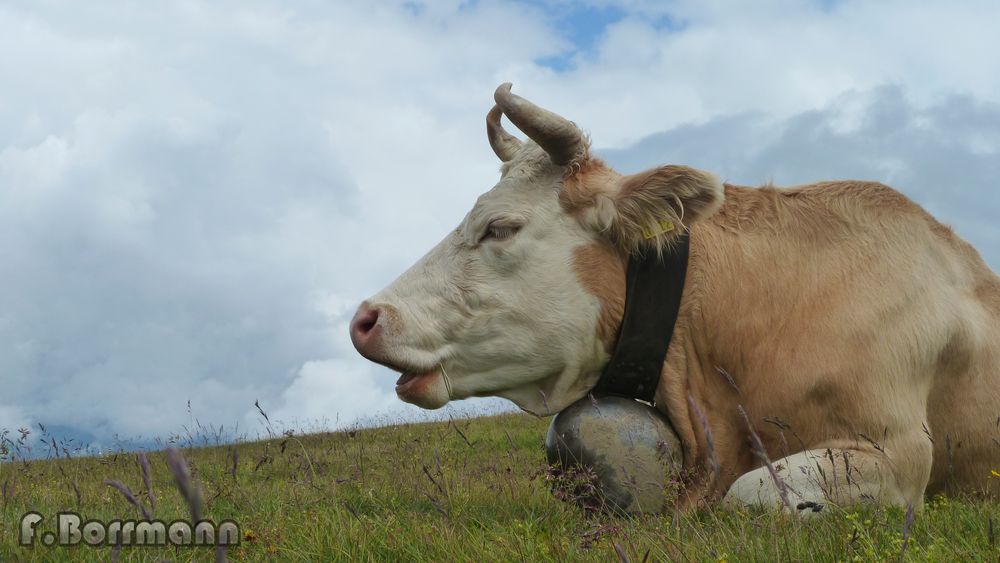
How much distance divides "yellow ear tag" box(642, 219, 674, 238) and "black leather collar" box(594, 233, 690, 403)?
121 mm

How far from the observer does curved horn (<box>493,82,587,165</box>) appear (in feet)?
16.7

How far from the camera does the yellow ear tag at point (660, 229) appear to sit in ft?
16.3

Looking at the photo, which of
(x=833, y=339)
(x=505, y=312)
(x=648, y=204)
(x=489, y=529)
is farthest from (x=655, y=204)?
(x=489, y=529)

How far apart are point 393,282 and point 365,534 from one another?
1.72 metres

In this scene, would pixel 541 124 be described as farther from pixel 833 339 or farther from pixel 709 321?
pixel 833 339

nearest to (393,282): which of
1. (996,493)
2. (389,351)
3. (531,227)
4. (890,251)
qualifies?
(389,351)

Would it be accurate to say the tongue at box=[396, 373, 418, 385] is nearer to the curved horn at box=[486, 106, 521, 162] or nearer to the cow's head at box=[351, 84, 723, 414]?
the cow's head at box=[351, 84, 723, 414]

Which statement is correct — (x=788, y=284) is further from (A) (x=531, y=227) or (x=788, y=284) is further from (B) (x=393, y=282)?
(B) (x=393, y=282)

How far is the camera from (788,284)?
5.19 m

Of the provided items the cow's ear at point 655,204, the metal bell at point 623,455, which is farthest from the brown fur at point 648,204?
the metal bell at point 623,455

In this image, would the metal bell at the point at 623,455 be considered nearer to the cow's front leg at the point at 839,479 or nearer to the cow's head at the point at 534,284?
the cow's head at the point at 534,284

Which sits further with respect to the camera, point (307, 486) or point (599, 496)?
point (307, 486)

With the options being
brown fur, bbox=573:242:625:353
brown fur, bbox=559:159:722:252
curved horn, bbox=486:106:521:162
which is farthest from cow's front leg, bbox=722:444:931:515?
curved horn, bbox=486:106:521:162

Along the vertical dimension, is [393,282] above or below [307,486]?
above
